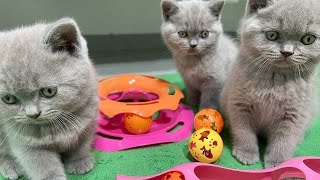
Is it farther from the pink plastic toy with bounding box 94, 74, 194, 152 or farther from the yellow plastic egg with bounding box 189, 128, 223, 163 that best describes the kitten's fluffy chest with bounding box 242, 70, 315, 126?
the pink plastic toy with bounding box 94, 74, 194, 152

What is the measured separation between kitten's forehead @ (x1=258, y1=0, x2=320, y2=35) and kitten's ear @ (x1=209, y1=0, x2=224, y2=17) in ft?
2.28

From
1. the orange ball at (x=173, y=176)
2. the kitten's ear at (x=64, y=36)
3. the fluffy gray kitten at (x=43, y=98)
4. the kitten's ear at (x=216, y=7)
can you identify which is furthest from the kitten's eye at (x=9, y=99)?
the kitten's ear at (x=216, y=7)

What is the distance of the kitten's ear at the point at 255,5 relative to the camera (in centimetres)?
145

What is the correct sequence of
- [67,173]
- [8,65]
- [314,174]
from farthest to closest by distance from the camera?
[67,173] < [314,174] < [8,65]

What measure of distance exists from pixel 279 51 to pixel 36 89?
0.95m

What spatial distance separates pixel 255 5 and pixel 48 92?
954 millimetres

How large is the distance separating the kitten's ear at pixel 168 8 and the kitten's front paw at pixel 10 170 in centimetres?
123

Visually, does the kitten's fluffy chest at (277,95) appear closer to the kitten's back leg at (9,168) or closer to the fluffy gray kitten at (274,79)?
the fluffy gray kitten at (274,79)

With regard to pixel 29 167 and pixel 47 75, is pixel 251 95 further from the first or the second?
pixel 29 167

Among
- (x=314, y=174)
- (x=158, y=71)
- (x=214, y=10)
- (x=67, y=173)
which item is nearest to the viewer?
(x=314, y=174)

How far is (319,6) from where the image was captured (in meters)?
1.35

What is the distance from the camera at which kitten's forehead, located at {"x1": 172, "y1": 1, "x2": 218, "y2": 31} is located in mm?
2006

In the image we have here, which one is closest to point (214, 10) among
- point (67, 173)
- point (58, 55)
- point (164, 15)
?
point (164, 15)

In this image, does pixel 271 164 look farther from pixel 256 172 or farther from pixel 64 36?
pixel 64 36
